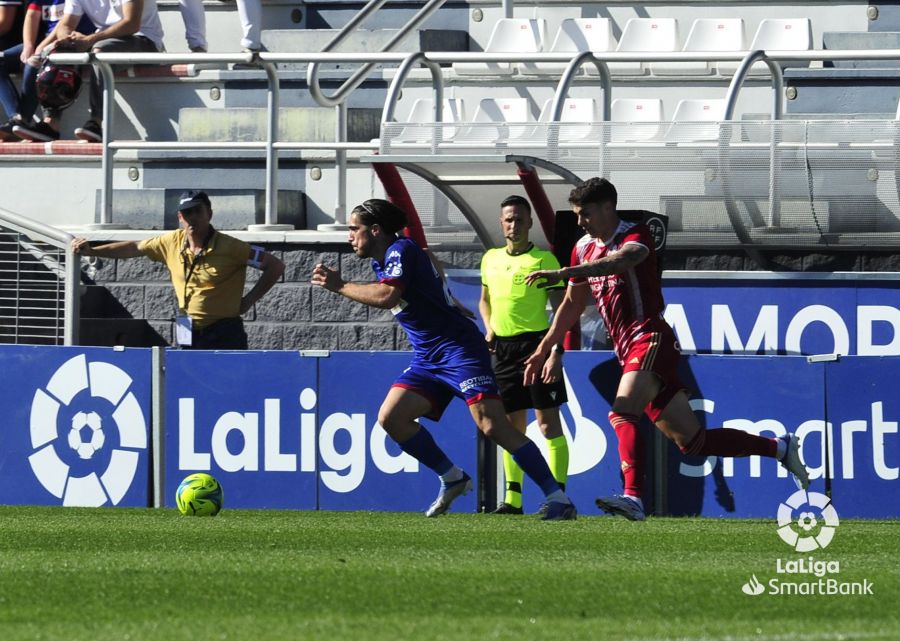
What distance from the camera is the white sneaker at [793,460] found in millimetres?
9539

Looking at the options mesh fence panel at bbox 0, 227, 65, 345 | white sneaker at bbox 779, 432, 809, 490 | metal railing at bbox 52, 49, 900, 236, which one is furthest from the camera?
mesh fence panel at bbox 0, 227, 65, 345

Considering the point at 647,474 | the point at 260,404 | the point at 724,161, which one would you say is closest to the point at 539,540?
the point at 647,474

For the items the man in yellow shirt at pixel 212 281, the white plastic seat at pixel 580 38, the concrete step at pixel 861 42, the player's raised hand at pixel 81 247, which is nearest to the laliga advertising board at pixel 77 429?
the man in yellow shirt at pixel 212 281

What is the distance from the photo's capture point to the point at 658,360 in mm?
9242

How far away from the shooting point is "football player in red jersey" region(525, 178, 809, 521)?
30.2 ft

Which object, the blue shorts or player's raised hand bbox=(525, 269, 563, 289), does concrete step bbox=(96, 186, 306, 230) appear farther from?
player's raised hand bbox=(525, 269, 563, 289)

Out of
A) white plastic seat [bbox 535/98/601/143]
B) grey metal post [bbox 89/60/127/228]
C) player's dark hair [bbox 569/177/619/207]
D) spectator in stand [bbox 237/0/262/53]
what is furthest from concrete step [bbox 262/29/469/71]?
player's dark hair [bbox 569/177/619/207]

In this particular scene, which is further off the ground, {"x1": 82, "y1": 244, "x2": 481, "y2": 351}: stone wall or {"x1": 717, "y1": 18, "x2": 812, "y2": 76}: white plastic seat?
{"x1": 717, "y1": 18, "x2": 812, "y2": 76}: white plastic seat

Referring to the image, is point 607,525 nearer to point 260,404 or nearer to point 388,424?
point 388,424

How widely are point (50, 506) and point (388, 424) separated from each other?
2.95 metres

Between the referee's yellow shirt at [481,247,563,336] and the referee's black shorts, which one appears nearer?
the referee's black shorts

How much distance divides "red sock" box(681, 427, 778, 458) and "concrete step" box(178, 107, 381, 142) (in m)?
6.21

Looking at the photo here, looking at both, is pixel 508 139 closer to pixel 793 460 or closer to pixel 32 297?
pixel 793 460

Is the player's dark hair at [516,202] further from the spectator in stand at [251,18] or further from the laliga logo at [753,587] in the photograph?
the laliga logo at [753,587]
